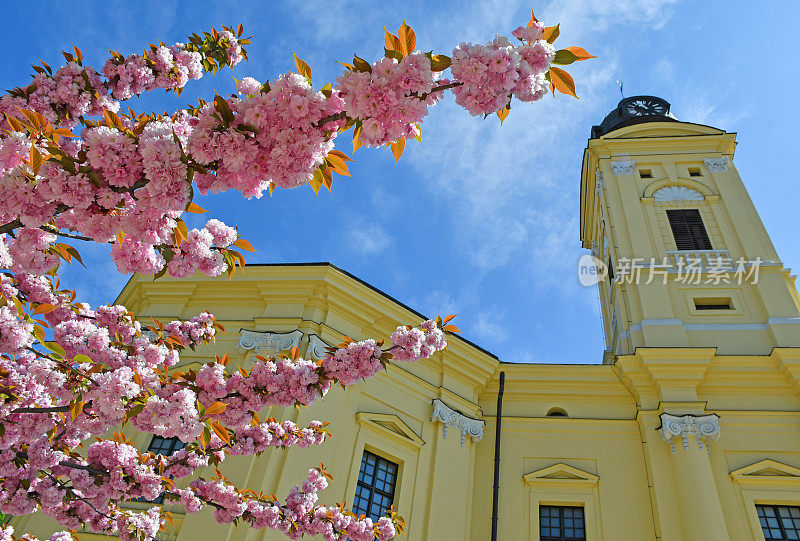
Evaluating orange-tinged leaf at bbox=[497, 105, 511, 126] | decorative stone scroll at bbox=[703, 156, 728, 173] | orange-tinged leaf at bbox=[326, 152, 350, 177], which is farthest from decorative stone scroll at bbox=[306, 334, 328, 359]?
decorative stone scroll at bbox=[703, 156, 728, 173]

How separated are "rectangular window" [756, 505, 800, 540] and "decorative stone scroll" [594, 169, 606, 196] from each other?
11535 millimetres

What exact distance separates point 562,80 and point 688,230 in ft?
57.0

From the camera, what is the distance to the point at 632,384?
14992 mm

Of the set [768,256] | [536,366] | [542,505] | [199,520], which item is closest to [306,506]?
[199,520]

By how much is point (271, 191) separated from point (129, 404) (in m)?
1.93

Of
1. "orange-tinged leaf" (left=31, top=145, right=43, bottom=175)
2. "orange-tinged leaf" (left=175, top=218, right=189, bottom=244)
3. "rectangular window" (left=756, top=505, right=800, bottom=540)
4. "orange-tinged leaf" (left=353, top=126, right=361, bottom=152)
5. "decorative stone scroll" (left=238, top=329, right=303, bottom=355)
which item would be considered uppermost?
"decorative stone scroll" (left=238, top=329, right=303, bottom=355)

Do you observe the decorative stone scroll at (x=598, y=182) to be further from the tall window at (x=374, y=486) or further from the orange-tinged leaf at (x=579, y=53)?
the orange-tinged leaf at (x=579, y=53)

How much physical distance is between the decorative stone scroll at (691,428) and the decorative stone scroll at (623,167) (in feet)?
33.1

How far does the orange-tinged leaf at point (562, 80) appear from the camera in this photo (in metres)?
3.60

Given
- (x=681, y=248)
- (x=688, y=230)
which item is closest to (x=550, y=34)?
(x=681, y=248)

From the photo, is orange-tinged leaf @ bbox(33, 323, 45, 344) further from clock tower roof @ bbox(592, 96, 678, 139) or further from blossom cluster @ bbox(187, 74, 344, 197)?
clock tower roof @ bbox(592, 96, 678, 139)

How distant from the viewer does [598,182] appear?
2180 cm

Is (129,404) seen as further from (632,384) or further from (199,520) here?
(632,384)

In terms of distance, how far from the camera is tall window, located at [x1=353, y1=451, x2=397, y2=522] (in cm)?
1245
